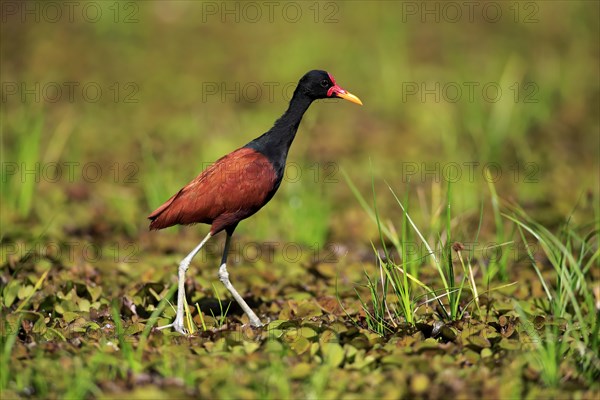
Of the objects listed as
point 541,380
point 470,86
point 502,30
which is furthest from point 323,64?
point 541,380

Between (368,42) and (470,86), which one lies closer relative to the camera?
(470,86)

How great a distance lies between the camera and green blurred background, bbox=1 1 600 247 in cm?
746

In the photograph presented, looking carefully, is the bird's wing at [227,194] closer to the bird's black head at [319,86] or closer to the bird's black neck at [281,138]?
the bird's black neck at [281,138]

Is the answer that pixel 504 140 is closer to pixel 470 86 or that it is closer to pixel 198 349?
pixel 470 86

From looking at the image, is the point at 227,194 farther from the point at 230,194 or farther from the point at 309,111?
the point at 309,111

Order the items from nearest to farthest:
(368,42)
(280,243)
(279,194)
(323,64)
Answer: (280,243) → (279,194) → (323,64) → (368,42)

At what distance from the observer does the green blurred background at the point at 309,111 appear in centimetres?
746

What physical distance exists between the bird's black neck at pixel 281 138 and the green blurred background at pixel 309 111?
1.36 meters

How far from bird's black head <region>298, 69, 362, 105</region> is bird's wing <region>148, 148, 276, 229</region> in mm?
605

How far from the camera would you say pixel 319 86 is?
18.0 ft

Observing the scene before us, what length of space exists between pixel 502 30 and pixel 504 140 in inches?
164

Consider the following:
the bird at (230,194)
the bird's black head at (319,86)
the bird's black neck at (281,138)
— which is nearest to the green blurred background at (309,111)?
the bird's black head at (319,86)

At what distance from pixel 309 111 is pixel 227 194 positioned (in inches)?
198

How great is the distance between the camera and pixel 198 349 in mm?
4348
